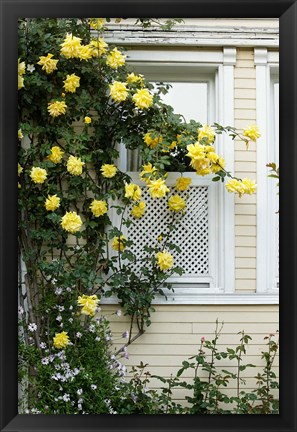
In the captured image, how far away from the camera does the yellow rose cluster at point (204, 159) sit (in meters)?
3.21

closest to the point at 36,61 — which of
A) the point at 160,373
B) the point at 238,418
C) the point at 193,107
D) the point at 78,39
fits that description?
the point at 78,39

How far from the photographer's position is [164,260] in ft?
10.9

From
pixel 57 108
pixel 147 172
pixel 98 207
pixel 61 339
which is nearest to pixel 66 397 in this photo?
pixel 61 339

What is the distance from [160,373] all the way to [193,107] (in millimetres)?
1444

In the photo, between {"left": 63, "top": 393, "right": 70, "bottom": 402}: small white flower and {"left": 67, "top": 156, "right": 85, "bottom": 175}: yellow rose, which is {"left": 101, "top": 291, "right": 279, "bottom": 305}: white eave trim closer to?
{"left": 63, "top": 393, "right": 70, "bottom": 402}: small white flower

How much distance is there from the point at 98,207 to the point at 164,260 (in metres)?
0.43

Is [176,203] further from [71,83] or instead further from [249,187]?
[71,83]

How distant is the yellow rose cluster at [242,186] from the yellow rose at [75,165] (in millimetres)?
760

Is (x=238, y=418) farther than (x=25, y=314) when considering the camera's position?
No

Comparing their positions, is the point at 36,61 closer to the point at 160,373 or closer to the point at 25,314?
the point at 25,314

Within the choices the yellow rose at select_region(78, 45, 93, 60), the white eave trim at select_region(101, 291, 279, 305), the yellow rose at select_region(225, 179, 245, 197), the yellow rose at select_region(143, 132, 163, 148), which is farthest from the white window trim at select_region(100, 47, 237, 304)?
the yellow rose at select_region(143, 132, 163, 148)

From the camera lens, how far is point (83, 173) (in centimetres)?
342

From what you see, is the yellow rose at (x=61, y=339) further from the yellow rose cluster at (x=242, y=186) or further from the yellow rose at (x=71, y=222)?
the yellow rose cluster at (x=242, y=186)

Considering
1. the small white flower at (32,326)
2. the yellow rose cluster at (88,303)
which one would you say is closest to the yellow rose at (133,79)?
the yellow rose cluster at (88,303)
